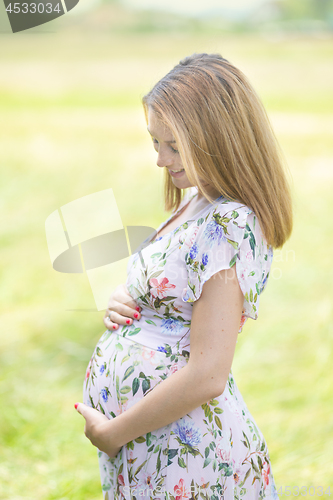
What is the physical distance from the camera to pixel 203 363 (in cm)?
76

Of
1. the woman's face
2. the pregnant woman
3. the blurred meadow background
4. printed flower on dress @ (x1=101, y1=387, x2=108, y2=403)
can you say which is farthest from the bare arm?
the blurred meadow background

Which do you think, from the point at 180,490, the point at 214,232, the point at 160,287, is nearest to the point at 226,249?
A: the point at 214,232

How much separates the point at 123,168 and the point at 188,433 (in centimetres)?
258

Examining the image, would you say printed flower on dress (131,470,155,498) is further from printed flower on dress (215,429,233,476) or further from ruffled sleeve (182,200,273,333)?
ruffled sleeve (182,200,273,333)

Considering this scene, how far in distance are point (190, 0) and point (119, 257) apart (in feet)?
8.40

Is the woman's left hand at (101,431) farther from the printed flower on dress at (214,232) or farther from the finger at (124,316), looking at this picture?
the printed flower on dress at (214,232)

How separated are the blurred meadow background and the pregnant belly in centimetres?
125

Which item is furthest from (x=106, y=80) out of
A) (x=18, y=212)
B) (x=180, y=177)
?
(x=180, y=177)

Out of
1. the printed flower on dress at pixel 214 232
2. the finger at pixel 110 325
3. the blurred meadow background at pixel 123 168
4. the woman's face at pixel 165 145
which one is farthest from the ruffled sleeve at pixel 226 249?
the blurred meadow background at pixel 123 168

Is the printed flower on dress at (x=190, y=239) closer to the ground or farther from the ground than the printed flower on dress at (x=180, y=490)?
farther from the ground

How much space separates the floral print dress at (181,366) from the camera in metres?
0.78

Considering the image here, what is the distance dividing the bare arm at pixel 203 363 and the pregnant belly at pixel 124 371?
48 mm

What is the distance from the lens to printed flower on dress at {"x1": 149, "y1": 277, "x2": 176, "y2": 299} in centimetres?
82

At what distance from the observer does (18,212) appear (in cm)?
303
